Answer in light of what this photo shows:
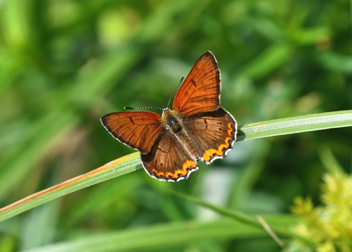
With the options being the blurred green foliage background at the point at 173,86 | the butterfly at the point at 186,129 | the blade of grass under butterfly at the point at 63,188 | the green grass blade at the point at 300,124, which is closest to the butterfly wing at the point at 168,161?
the butterfly at the point at 186,129

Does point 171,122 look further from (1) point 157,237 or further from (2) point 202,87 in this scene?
(1) point 157,237

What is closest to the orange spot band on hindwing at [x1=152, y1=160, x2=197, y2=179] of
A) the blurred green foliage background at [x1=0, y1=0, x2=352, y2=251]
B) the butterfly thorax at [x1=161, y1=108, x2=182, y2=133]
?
the butterfly thorax at [x1=161, y1=108, x2=182, y2=133]

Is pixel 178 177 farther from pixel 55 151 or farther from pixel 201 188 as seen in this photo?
pixel 55 151

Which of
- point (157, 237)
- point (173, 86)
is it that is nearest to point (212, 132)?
point (157, 237)

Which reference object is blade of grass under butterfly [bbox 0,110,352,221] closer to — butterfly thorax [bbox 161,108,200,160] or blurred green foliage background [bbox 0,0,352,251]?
butterfly thorax [bbox 161,108,200,160]

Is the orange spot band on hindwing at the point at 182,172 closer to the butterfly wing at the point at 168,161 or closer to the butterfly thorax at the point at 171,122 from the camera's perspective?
the butterfly wing at the point at 168,161

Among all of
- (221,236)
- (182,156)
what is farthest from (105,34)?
(221,236)
